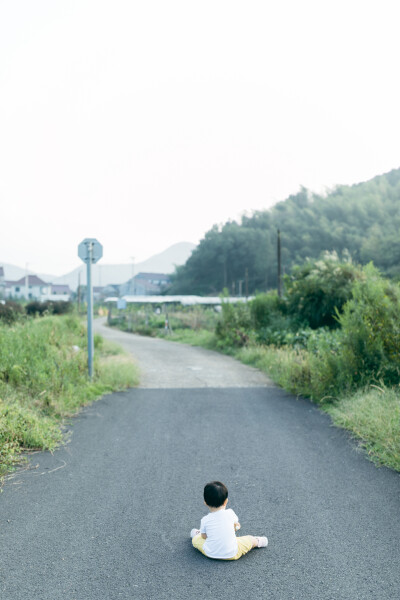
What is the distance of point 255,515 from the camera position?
13.9 ft

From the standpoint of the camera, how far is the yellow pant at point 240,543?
3.56 meters

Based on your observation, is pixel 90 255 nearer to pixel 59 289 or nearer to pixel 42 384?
pixel 42 384

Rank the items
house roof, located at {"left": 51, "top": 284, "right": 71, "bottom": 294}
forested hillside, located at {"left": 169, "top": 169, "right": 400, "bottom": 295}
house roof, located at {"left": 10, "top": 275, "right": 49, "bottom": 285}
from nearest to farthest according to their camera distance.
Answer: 1. forested hillside, located at {"left": 169, "top": 169, "right": 400, "bottom": 295}
2. house roof, located at {"left": 10, "top": 275, "right": 49, "bottom": 285}
3. house roof, located at {"left": 51, "top": 284, "right": 71, "bottom": 294}

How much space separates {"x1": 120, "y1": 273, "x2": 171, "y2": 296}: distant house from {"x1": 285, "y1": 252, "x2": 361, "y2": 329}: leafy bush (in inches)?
3565

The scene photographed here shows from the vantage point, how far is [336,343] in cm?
1071

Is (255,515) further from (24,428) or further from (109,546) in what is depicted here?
(24,428)

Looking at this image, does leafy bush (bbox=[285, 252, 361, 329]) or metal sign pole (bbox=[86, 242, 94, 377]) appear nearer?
metal sign pole (bbox=[86, 242, 94, 377])

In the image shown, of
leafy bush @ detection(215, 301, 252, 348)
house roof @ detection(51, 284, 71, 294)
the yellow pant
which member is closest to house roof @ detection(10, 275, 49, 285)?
house roof @ detection(51, 284, 71, 294)

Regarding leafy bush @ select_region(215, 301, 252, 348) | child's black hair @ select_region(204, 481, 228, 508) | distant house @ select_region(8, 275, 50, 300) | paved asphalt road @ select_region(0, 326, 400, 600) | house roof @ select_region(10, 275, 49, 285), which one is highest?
house roof @ select_region(10, 275, 49, 285)

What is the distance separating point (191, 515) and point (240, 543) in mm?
774

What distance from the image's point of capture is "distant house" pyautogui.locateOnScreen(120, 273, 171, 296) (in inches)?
4584

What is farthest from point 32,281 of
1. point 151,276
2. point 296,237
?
point 296,237

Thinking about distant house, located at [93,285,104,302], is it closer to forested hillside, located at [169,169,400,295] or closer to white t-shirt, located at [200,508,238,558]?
forested hillside, located at [169,169,400,295]

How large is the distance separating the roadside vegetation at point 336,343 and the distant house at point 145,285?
8943cm
